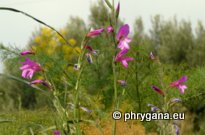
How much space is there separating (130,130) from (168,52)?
12.7 meters

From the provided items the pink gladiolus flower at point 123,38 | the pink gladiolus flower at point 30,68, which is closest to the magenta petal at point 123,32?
the pink gladiolus flower at point 123,38

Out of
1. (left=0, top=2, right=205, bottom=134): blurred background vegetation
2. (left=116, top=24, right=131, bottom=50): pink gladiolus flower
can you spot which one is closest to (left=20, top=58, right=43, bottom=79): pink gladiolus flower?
(left=116, top=24, right=131, bottom=50): pink gladiolus flower

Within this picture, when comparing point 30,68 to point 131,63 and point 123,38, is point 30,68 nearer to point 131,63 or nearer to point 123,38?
point 123,38

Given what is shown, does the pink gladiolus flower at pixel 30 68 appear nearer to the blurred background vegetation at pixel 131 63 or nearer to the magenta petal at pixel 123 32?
the magenta petal at pixel 123 32

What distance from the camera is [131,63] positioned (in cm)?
739

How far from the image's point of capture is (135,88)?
729cm

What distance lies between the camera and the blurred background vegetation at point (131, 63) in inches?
298

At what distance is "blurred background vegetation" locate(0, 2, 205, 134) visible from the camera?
756 centimetres

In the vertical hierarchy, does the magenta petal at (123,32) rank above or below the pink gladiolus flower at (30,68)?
above

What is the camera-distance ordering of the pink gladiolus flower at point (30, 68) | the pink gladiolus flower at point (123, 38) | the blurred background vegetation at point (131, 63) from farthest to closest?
the blurred background vegetation at point (131, 63) → the pink gladiolus flower at point (30, 68) → the pink gladiolus flower at point (123, 38)

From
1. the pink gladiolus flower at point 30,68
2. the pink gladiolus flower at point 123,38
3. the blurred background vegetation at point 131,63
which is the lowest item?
the pink gladiolus flower at point 30,68

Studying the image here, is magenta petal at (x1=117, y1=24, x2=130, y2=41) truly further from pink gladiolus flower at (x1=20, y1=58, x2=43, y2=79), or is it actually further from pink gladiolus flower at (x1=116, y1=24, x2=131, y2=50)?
pink gladiolus flower at (x1=20, y1=58, x2=43, y2=79)

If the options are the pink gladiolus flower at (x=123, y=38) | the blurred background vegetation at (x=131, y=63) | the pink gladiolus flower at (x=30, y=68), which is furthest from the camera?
the blurred background vegetation at (x=131, y=63)

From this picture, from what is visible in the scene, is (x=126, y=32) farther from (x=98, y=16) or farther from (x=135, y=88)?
(x=98, y=16)
